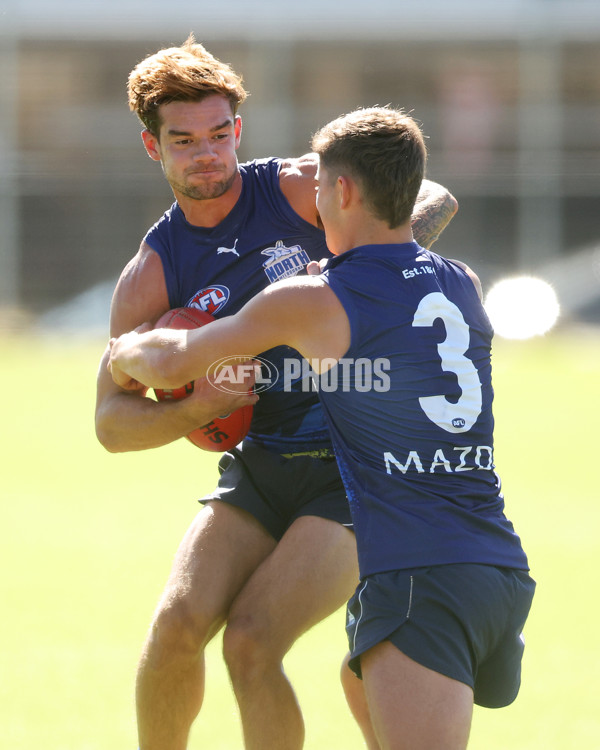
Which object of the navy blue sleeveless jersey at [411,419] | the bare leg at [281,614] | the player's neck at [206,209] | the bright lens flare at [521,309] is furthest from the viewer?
the bright lens flare at [521,309]

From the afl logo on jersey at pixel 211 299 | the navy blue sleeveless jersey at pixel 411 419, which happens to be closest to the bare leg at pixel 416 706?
the navy blue sleeveless jersey at pixel 411 419

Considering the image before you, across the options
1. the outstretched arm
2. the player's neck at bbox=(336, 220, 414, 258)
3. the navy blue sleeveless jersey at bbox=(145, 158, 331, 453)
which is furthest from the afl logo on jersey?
the player's neck at bbox=(336, 220, 414, 258)

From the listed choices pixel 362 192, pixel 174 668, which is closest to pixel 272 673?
pixel 174 668

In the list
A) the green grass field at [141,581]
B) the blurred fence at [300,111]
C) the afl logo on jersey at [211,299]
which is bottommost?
the green grass field at [141,581]

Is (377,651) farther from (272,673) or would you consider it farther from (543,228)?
(543,228)

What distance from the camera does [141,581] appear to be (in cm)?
736

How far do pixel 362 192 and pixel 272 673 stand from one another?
1.61 m

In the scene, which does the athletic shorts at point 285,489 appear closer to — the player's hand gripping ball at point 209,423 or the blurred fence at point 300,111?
the player's hand gripping ball at point 209,423

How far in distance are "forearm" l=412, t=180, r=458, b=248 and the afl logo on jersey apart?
76 cm

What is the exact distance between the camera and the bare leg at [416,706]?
289cm

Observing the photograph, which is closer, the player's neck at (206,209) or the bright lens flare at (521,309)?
the player's neck at (206,209)

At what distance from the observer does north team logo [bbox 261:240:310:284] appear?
4.19 m

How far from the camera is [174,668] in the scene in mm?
3744

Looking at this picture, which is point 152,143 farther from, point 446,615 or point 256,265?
point 446,615
